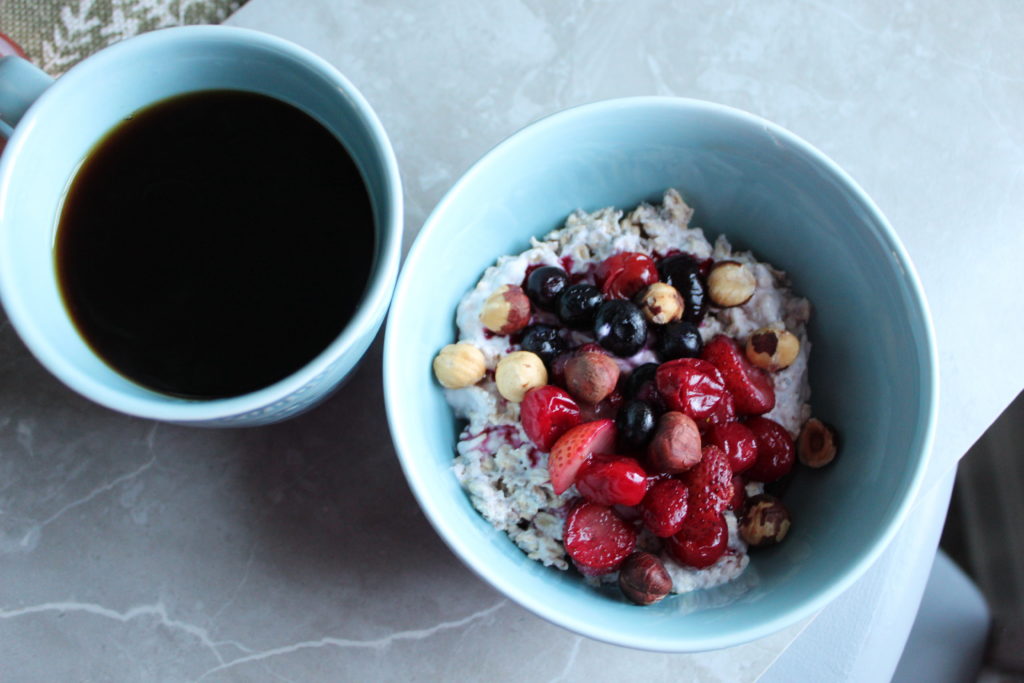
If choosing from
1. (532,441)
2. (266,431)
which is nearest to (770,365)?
(532,441)

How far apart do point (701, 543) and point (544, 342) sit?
0.22 metres

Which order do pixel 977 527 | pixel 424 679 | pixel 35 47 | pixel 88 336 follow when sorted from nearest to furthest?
pixel 88 336
pixel 424 679
pixel 35 47
pixel 977 527

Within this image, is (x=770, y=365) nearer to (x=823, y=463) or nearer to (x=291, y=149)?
(x=823, y=463)

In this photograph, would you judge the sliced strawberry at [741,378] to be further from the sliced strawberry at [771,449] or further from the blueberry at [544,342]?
the blueberry at [544,342]

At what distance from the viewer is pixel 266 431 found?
2.81ft

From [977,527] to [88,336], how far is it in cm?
145

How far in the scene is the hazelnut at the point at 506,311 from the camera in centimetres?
75

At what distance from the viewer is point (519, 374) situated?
0.72 metres

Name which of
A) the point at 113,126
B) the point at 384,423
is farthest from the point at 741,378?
the point at 113,126

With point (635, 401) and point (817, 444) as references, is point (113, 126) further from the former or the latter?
point (817, 444)

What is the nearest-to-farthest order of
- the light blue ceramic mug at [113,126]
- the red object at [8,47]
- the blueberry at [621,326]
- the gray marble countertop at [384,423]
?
1. the light blue ceramic mug at [113,126]
2. the blueberry at [621,326]
3. the gray marble countertop at [384,423]
4. the red object at [8,47]

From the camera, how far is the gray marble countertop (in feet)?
2.74

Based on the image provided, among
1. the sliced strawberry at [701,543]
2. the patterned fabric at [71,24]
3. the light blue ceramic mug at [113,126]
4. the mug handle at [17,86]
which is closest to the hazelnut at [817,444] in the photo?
the sliced strawberry at [701,543]

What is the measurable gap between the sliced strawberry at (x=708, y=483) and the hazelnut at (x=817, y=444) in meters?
0.12
